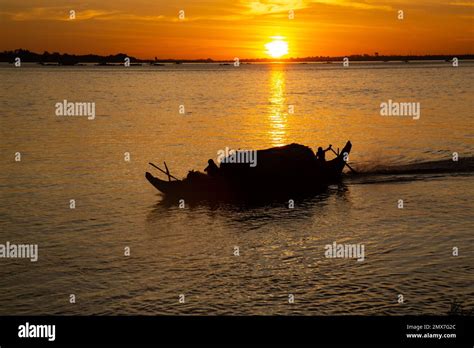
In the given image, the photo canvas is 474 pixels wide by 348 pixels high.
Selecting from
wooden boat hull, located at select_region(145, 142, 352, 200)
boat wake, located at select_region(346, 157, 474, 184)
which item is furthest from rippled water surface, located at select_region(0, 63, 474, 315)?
wooden boat hull, located at select_region(145, 142, 352, 200)

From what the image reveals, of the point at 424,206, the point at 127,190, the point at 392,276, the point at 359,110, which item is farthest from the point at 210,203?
the point at 359,110

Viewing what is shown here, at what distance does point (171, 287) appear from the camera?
61.4 feet

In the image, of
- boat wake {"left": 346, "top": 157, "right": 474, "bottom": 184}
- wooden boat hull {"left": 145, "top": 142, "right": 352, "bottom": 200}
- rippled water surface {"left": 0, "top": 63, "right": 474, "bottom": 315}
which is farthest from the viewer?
boat wake {"left": 346, "top": 157, "right": 474, "bottom": 184}

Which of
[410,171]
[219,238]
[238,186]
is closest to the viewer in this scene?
[219,238]

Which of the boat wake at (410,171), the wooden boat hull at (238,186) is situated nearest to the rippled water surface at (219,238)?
the boat wake at (410,171)

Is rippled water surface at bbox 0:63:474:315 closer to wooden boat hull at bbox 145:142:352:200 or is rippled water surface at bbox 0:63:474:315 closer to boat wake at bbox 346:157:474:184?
boat wake at bbox 346:157:474:184

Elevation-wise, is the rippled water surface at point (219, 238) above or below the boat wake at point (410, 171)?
below

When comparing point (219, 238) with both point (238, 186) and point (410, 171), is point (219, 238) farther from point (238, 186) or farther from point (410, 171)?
point (410, 171)

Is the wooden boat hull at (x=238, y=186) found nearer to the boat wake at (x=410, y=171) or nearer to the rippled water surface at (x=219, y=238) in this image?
the rippled water surface at (x=219, y=238)

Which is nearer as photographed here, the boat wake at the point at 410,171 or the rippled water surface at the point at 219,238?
the rippled water surface at the point at 219,238

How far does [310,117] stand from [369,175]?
4400cm

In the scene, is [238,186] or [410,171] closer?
[238,186]

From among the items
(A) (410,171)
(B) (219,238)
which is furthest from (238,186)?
(A) (410,171)

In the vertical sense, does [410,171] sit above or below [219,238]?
above
